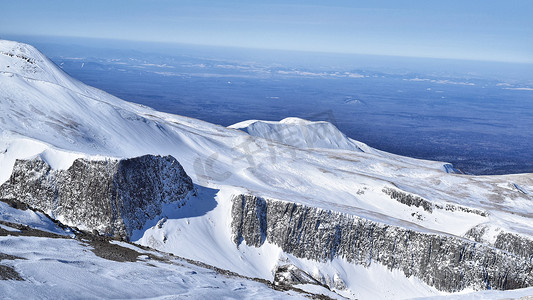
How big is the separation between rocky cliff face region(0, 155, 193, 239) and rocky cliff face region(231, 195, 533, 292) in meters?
15.4

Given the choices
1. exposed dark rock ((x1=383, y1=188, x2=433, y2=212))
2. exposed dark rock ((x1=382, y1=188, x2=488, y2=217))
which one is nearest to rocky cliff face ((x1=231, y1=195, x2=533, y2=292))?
exposed dark rock ((x1=382, y1=188, x2=488, y2=217))

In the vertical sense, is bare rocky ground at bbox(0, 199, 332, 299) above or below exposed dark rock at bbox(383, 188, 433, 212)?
above

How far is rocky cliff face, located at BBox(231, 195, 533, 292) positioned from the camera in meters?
52.2

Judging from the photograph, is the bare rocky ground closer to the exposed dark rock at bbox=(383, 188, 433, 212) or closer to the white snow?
the white snow

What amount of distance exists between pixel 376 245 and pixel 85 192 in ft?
130

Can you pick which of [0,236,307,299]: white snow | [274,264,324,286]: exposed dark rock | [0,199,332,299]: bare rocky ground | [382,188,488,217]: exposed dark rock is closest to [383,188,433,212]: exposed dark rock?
[382,188,488,217]: exposed dark rock

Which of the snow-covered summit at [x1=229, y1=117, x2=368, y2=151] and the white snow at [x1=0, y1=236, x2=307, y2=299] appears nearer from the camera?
the white snow at [x1=0, y1=236, x2=307, y2=299]

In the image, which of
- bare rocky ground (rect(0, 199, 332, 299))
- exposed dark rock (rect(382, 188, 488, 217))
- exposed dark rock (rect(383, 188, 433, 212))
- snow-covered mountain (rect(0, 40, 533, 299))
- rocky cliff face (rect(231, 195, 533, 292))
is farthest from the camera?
exposed dark rock (rect(383, 188, 433, 212))

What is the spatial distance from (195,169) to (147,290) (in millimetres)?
49138

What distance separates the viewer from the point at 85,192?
5359 cm

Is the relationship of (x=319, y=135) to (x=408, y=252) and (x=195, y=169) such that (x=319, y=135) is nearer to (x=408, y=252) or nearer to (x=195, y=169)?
(x=195, y=169)

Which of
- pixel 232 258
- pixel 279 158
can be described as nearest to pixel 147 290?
pixel 232 258

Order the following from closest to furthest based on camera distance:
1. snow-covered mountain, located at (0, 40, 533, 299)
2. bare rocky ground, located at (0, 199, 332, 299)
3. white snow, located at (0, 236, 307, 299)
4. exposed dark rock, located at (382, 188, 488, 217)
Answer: white snow, located at (0, 236, 307, 299), bare rocky ground, located at (0, 199, 332, 299), snow-covered mountain, located at (0, 40, 533, 299), exposed dark rock, located at (382, 188, 488, 217)

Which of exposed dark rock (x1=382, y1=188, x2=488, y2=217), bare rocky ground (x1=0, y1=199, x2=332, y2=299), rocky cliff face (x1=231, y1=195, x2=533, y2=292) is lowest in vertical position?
rocky cliff face (x1=231, y1=195, x2=533, y2=292)
